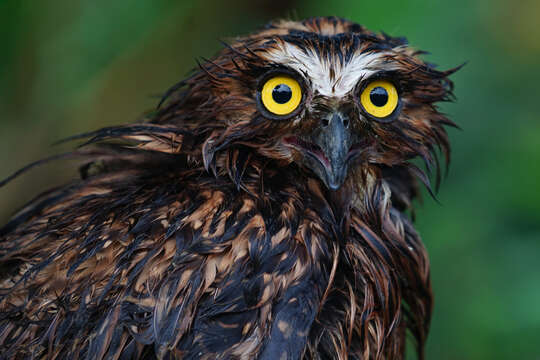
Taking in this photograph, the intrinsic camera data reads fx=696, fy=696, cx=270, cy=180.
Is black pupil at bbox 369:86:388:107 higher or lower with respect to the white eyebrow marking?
lower

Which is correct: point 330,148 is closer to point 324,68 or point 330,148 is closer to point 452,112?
point 324,68


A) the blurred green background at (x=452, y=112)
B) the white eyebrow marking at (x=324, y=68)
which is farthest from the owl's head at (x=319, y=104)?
the blurred green background at (x=452, y=112)

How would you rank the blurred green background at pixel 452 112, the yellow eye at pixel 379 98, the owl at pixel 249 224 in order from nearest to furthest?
the owl at pixel 249 224 → the yellow eye at pixel 379 98 → the blurred green background at pixel 452 112

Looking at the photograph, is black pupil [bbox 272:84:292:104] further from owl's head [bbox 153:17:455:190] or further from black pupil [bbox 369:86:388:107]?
black pupil [bbox 369:86:388:107]

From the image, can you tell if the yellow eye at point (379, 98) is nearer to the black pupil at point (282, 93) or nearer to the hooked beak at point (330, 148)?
the hooked beak at point (330, 148)

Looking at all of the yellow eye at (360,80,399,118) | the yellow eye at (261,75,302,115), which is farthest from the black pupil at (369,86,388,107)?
the yellow eye at (261,75,302,115)

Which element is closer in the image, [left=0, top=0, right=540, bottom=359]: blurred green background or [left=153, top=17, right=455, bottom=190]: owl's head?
[left=153, top=17, right=455, bottom=190]: owl's head

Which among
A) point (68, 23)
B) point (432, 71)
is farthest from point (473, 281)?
point (68, 23)

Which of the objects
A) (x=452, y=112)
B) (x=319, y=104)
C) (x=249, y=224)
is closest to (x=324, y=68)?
(x=319, y=104)
